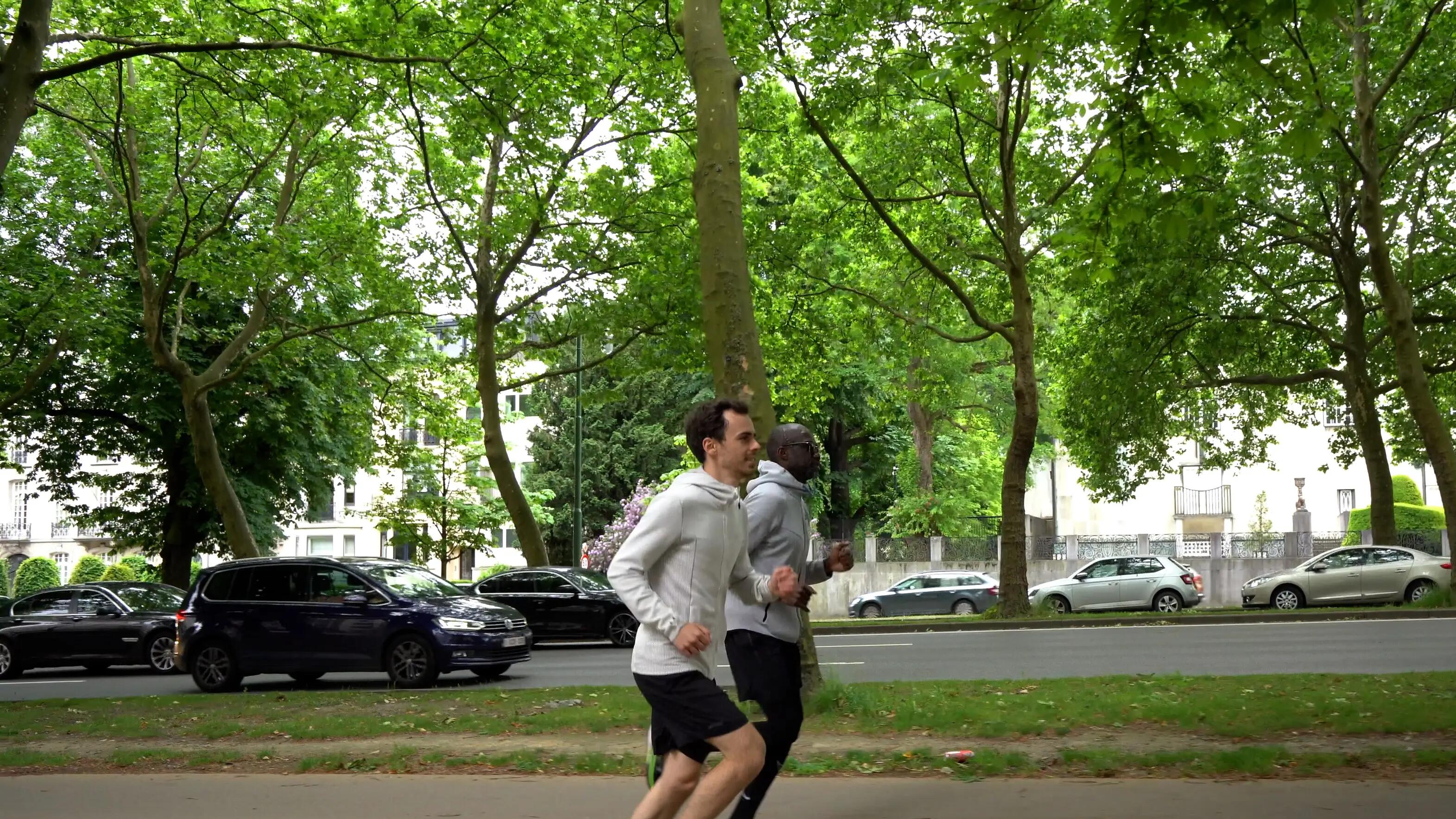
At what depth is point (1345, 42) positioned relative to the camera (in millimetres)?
22953

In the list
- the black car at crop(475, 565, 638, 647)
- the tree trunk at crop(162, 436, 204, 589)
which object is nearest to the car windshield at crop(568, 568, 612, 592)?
the black car at crop(475, 565, 638, 647)

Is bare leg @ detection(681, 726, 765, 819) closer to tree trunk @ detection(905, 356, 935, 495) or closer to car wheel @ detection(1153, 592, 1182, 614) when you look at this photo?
car wheel @ detection(1153, 592, 1182, 614)

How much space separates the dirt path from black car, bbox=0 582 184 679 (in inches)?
453

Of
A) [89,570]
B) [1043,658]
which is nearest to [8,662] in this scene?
[1043,658]

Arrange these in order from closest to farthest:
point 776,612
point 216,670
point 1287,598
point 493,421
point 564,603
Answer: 1. point 776,612
2. point 216,670
3. point 564,603
4. point 493,421
5. point 1287,598

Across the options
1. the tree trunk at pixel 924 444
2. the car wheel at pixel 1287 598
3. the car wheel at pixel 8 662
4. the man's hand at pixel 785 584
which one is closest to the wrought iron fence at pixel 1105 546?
the tree trunk at pixel 924 444

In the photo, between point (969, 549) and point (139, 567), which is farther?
point (139, 567)

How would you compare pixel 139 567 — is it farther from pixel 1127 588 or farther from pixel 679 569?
pixel 679 569

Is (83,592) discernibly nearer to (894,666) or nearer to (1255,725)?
(894,666)

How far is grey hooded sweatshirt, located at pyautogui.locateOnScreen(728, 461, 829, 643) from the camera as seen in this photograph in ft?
19.3

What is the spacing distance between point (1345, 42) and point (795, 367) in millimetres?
12207

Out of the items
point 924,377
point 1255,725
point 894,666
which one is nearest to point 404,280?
point 924,377

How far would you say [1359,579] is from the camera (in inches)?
1096

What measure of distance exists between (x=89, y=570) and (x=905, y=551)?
31456 millimetres
